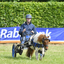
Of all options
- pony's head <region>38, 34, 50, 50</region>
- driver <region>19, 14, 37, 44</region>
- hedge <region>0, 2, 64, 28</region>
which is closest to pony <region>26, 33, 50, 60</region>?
pony's head <region>38, 34, 50, 50</region>

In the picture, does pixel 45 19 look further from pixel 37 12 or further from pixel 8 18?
pixel 8 18

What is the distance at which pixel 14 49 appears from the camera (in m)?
10.4

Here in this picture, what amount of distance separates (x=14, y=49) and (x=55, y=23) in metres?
10.4

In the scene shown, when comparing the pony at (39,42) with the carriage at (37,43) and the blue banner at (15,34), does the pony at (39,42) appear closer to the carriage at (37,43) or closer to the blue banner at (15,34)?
the carriage at (37,43)

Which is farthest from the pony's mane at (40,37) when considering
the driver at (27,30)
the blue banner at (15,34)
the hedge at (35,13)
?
the hedge at (35,13)

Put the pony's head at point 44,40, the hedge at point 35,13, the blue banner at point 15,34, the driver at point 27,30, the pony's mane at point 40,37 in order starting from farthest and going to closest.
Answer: the hedge at point 35,13, the blue banner at point 15,34, the driver at point 27,30, the pony's mane at point 40,37, the pony's head at point 44,40

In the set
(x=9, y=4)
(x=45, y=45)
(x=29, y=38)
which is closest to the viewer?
(x=45, y=45)

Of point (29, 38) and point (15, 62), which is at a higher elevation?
point (29, 38)

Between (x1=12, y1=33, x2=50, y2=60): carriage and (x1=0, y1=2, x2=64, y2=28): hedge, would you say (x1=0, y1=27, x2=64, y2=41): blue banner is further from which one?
(x1=12, y1=33, x2=50, y2=60): carriage

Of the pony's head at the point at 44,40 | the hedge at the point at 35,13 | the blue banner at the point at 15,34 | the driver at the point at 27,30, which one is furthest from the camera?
the hedge at the point at 35,13

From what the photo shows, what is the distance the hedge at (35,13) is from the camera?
19672mm

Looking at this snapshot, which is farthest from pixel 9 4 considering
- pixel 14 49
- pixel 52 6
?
pixel 14 49

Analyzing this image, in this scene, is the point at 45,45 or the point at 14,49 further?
the point at 14,49

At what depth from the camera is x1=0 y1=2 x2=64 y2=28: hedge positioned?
1967 centimetres
